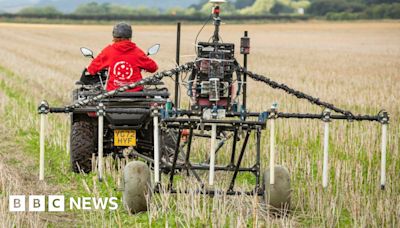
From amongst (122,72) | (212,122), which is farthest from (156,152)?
(122,72)

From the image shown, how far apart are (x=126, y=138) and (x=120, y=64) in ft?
3.15

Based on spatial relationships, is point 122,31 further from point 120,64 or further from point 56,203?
point 56,203

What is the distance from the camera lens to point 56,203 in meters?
8.45

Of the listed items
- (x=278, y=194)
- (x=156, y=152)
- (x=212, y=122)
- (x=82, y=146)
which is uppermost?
(x=212, y=122)

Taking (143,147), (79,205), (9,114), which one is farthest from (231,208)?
(9,114)

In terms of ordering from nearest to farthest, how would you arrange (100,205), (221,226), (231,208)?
(221,226), (231,208), (100,205)

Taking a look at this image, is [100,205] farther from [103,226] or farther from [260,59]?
[260,59]

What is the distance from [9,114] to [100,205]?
756 cm

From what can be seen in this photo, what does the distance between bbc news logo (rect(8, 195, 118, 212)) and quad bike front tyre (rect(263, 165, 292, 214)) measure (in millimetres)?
1527

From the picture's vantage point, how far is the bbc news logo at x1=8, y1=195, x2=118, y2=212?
804cm

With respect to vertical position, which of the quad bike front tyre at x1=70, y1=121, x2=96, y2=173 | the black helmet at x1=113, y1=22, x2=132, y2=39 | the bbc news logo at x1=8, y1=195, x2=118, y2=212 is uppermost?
the black helmet at x1=113, y1=22, x2=132, y2=39

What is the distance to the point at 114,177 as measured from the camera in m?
9.50

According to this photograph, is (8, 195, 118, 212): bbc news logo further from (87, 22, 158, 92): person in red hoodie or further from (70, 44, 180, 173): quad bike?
(87, 22, 158, 92): person in red hoodie

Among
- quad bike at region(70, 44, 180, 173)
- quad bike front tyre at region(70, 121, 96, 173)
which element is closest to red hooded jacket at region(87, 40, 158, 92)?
quad bike at region(70, 44, 180, 173)
